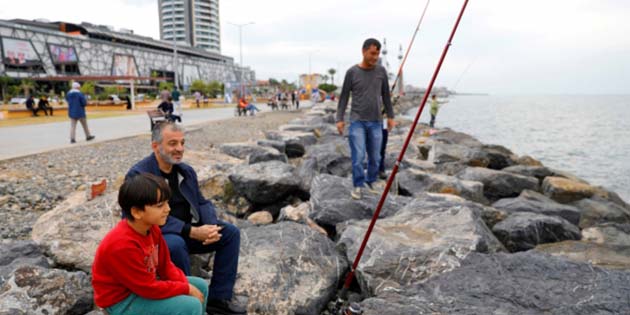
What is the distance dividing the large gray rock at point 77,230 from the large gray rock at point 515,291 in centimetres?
219

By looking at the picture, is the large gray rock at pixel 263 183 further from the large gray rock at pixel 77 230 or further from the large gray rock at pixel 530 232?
the large gray rock at pixel 530 232

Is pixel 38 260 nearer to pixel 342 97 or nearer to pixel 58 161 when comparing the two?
pixel 342 97

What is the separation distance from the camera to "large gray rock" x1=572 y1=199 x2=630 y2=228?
6809mm

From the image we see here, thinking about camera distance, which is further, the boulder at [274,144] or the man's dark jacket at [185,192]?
the boulder at [274,144]

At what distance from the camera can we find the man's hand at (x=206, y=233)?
8.93 ft

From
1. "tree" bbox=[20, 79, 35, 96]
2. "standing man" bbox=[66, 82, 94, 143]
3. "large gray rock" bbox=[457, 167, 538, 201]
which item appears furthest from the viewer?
"tree" bbox=[20, 79, 35, 96]

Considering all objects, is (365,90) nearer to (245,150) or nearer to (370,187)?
(370,187)

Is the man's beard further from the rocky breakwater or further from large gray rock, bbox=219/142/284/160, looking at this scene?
large gray rock, bbox=219/142/284/160

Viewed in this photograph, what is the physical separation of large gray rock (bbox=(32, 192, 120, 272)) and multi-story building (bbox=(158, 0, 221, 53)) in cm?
11466

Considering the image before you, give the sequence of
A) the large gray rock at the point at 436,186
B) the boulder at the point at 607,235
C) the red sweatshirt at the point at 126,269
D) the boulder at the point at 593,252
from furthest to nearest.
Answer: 1. the large gray rock at the point at 436,186
2. the boulder at the point at 607,235
3. the boulder at the point at 593,252
4. the red sweatshirt at the point at 126,269

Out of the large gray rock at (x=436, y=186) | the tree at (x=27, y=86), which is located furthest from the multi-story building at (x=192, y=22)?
the large gray rock at (x=436, y=186)

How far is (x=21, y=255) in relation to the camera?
3.22 m

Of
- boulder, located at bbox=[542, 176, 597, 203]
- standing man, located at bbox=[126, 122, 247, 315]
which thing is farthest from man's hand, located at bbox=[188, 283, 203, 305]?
boulder, located at bbox=[542, 176, 597, 203]

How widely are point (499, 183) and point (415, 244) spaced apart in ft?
16.0
